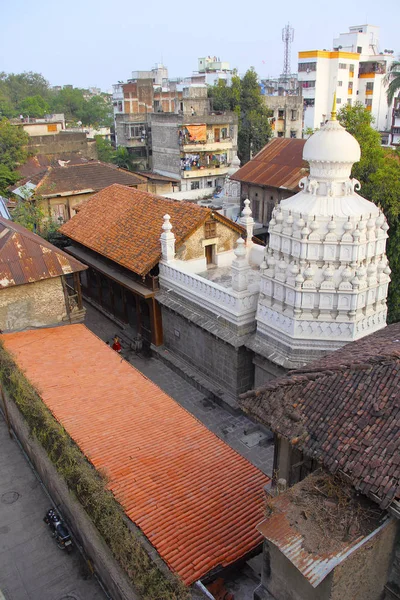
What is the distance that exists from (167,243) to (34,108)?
74452 mm

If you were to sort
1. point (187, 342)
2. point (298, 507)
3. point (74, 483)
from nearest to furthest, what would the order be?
point (298, 507) < point (74, 483) < point (187, 342)

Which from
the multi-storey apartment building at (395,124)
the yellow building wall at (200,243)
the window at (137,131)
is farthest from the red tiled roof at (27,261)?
the multi-storey apartment building at (395,124)

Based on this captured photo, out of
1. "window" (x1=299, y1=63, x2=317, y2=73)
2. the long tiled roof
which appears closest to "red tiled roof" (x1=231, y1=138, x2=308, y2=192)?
the long tiled roof

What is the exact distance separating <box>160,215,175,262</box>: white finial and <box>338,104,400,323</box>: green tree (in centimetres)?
908

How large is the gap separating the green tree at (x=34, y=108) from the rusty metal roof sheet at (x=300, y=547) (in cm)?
8395

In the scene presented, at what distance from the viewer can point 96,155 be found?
174 ft

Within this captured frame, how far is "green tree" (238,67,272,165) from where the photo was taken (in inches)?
2093

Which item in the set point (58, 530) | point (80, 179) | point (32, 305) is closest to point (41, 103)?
point (80, 179)

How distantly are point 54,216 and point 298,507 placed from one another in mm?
30341

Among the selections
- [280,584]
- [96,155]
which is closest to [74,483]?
[280,584]

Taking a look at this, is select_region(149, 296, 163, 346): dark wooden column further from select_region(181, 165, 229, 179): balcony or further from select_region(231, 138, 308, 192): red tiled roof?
select_region(181, 165, 229, 179): balcony

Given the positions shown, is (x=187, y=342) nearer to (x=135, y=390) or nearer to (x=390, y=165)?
(x=135, y=390)

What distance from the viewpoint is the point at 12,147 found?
140 feet

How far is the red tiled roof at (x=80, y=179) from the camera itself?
1341 inches
